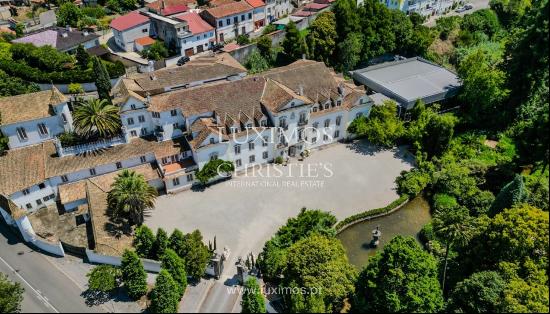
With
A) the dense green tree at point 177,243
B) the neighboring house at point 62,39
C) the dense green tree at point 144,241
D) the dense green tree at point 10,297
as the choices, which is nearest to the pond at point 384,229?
the dense green tree at point 177,243

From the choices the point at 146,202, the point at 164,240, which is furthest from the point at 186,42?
the point at 164,240

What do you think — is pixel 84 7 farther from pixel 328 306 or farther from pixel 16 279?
pixel 328 306

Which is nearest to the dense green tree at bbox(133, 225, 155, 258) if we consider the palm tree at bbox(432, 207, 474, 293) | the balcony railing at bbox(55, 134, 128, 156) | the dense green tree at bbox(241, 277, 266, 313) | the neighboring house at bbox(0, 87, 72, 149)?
the dense green tree at bbox(241, 277, 266, 313)

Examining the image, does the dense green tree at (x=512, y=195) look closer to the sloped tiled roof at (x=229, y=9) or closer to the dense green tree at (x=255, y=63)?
the dense green tree at (x=255, y=63)

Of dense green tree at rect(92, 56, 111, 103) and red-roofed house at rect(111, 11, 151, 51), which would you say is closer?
dense green tree at rect(92, 56, 111, 103)

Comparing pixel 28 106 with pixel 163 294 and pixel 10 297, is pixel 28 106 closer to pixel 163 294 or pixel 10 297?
pixel 10 297

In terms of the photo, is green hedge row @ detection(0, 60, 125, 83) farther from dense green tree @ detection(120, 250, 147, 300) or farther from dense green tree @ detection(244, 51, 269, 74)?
dense green tree @ detection(120, 250, 147, 300)
